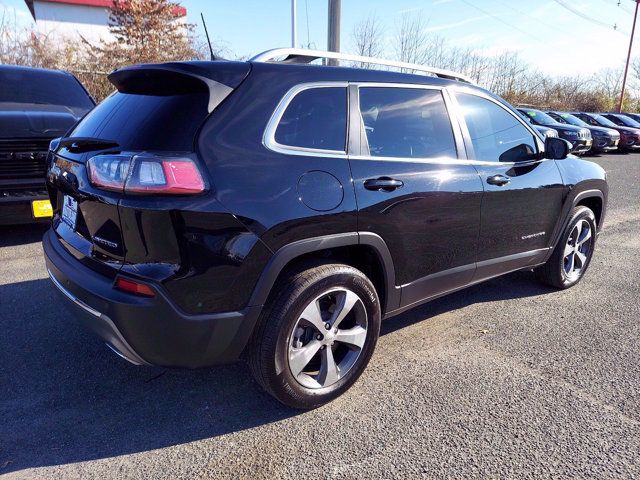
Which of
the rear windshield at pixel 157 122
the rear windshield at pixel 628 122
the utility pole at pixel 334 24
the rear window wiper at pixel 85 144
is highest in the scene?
the utility pole at pixel 334 24

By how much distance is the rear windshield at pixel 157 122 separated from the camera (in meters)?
2.16

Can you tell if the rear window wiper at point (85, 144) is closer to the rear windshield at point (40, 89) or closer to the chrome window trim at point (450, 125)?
the chrome window trim at point (450, 125)

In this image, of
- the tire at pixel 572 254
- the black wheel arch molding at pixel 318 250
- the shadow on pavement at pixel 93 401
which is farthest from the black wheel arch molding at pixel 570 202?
the shadow on pavement at pixel 93 401

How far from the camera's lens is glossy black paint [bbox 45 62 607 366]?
2098 mm

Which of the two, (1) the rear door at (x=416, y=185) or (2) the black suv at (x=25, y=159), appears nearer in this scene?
(1) the rear door at (x=416, y=185)

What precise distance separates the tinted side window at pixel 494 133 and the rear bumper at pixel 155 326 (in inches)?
81.5

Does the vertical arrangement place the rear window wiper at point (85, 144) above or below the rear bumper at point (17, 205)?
above

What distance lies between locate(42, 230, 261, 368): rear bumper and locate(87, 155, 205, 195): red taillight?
0.44m

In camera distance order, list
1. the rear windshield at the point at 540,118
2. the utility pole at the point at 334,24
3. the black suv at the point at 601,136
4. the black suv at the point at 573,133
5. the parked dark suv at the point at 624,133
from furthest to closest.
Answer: the parked dark suv at the point at 624,133 → the black suv at the point at 601,136 → the rear windshield at the point at 540,118 → the black suv at the point at 573,133 → the utility pole at the point at 334,24

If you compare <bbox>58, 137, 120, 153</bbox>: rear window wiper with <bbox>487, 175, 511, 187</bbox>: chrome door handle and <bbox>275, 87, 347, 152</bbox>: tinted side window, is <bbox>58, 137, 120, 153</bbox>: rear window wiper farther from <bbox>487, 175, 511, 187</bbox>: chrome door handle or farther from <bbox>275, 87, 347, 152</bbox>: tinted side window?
<bbox>487, 175, 511, 187</bbox>: chrome door handle

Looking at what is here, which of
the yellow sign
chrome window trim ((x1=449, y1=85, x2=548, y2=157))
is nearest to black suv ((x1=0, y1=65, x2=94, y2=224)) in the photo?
the yellow sign

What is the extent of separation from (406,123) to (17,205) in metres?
3.96

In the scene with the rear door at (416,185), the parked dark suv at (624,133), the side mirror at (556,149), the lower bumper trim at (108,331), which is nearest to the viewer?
the lower bumper trim at (108,331)

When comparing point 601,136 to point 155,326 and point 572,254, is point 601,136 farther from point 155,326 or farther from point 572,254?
point 155,326
